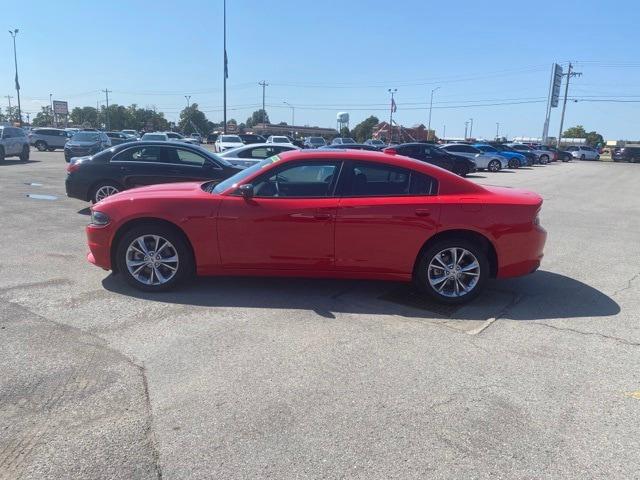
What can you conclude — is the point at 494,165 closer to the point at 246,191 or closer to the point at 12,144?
the point at 12,144

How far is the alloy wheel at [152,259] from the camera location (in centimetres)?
516

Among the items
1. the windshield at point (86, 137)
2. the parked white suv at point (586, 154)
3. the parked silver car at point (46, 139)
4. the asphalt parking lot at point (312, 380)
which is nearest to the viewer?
the asphalt parking lot at point (312, 380)

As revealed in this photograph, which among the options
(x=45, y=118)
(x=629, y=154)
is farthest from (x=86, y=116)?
(x=629, y=154)

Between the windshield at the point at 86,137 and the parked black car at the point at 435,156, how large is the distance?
15.9m

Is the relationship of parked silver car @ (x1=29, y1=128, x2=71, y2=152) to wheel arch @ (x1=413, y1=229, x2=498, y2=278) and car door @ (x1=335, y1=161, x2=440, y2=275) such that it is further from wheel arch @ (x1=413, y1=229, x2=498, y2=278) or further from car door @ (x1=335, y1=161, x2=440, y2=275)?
wheel arch @ (x1=413, y1=229, x2=498, y2=278)

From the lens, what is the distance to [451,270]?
5.06m

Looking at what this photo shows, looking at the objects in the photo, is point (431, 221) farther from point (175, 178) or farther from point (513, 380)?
point (175, 178)

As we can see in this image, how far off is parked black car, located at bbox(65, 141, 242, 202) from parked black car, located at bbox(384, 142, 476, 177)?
41.6 feet

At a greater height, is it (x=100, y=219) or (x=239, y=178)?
(x=239, y=178)

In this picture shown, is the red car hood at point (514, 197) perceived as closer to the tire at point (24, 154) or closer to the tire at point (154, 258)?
the tire at point (154, 258)

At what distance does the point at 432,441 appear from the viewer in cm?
287

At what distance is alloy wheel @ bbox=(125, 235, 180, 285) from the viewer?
203 inches

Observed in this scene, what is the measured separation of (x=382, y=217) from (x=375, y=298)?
908 mm

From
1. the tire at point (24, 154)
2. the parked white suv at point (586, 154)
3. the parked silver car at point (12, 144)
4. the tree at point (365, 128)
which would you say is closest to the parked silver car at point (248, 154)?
the parked silver car at point (12, 144)
